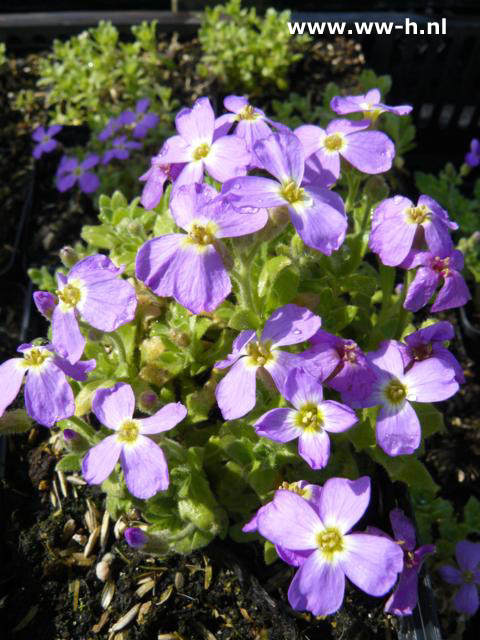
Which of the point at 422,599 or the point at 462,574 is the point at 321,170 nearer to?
the point at 422,599

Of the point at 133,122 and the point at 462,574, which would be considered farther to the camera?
the point at 133,122

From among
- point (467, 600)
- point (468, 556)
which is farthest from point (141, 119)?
point (467, 600)

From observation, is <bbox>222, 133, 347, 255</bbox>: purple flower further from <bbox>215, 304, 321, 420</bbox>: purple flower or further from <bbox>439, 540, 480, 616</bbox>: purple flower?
<bbox>439, 540, 480, 616</bbox>: purple flower

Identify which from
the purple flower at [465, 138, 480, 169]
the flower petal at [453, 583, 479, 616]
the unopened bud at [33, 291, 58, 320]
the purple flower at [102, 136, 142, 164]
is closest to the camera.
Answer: the unopened bud at [33, 291, 58, 320]

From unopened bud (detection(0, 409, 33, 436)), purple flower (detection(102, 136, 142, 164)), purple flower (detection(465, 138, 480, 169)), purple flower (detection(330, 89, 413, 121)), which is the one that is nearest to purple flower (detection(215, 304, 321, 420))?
unopened bud (detection(0, 409, 33, 436))

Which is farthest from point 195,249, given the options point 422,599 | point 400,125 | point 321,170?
point 400,125
